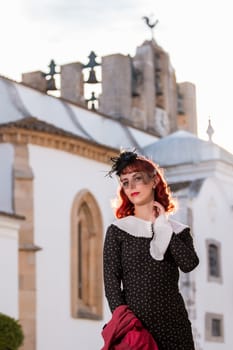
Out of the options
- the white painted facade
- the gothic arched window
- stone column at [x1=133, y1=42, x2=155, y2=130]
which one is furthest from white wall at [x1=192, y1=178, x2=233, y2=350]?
stone column at [x1=133, y1=42, x2=155, y2=130]

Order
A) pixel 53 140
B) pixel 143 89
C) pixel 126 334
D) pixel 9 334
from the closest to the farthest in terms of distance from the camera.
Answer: pixel 126 334 < pixel 9 334 < pixel 53 140 < pixel 143 89

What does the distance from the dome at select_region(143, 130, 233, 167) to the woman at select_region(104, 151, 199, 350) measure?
29.9 m

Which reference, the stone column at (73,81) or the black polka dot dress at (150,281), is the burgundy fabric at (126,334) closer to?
the black polka dot dress at (150,281)

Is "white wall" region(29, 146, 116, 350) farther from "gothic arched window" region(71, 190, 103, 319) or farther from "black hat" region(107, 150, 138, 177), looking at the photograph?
"black hat" region(107, 150, 138, 177)

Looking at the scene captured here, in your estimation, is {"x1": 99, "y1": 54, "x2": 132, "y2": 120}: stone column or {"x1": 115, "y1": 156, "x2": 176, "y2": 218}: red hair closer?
{"x1": 115, "y1": 156, "x2": 176, "y2": 218}: red hair

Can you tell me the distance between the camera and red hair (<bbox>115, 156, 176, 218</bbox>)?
658 centimetres

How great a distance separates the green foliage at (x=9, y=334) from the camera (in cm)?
2284

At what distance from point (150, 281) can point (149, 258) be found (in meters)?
0.13

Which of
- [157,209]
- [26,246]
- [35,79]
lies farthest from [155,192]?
[35,79]

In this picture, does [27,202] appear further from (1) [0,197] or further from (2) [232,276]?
(2) [232,276]

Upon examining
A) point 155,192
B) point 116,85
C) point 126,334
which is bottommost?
point 126,334

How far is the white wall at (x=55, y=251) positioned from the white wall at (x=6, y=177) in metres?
0.59

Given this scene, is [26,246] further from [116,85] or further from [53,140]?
[116,85]

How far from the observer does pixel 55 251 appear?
29.6m
